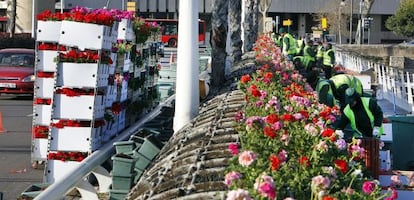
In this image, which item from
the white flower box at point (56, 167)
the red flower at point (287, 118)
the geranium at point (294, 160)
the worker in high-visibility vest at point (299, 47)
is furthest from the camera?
the worker in high-visibility vest at point (299, 47)

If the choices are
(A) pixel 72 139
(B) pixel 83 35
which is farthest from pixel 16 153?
(B) pixel 83 35

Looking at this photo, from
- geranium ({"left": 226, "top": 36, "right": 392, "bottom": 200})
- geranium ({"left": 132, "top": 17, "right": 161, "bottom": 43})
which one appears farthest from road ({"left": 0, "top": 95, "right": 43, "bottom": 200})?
geranium ({"left": 226, "top": 36, "right": 392, "bottom": 200})

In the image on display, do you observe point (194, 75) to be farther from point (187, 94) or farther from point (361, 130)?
point (361, 130)

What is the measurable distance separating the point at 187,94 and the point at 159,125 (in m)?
1.68

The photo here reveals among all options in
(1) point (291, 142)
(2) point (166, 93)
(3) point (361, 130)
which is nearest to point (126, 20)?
(3) point (361, 130)

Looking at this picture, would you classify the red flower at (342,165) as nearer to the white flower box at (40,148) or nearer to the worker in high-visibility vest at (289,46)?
the white flower box at (40,148)

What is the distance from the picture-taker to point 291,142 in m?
4.93

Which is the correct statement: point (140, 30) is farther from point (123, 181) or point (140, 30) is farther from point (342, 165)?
point (342, 165)

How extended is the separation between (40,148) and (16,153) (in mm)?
2192

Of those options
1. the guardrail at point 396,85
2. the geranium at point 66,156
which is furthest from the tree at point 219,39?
the guardrail at point 396,85

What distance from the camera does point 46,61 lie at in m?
10.7

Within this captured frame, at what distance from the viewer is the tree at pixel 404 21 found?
223 ft

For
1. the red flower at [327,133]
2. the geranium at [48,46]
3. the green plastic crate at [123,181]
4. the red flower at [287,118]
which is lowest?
the green plastic crate at [123,181]

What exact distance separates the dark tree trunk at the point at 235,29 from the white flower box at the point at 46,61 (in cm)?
845
